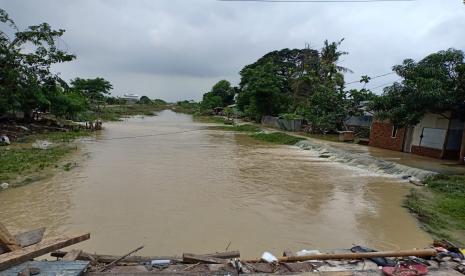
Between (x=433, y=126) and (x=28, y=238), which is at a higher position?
(x=433, y=126)

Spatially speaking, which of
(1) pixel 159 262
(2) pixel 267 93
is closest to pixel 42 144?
(1) pixel 159 262

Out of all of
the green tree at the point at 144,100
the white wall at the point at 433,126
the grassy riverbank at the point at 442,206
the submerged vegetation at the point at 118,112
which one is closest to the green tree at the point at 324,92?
the white wall at the point at 433,126

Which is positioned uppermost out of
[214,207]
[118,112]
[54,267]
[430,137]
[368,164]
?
[430,137]

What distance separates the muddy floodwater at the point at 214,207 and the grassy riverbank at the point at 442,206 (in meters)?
0.36

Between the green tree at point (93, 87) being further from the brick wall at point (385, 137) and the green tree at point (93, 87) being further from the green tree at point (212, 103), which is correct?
the brick wall at point (385, 137)

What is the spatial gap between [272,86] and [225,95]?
117 feet

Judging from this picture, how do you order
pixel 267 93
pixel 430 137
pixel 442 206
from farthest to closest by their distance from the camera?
pixel 267 93
pixel 430 137
pixel 442 206

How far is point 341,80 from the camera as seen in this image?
113ft

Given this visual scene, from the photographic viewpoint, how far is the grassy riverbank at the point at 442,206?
8859 millimetres

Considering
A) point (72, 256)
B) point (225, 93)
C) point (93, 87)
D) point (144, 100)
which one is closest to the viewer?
point (72, 256)

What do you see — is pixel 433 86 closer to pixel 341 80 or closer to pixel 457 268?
pixel 457 268

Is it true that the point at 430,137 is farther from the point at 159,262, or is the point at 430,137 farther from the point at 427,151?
the point at 159,262

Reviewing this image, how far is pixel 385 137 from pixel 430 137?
12.3ft

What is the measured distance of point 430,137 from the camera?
20141 mm
